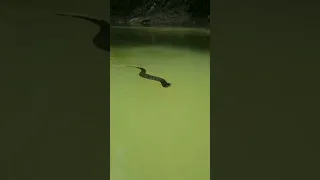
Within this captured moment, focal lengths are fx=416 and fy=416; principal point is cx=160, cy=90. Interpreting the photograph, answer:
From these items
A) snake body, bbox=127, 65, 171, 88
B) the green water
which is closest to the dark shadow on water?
the green water

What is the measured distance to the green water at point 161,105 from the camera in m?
1.75

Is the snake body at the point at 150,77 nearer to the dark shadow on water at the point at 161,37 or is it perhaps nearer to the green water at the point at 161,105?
the green water at the point at 161,105

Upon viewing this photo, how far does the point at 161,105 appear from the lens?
177cm

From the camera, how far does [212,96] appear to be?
1.78 metres

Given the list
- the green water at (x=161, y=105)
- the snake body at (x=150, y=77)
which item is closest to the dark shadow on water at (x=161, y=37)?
the green water at (x=161, y=105)

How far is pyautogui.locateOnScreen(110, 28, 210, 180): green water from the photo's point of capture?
175cm

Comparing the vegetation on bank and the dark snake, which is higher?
the vegetation on bank

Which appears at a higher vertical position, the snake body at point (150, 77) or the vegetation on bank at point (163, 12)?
the vegetation on bank at point (163, 12)

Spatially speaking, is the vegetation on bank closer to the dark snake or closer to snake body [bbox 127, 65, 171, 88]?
the dark snake
